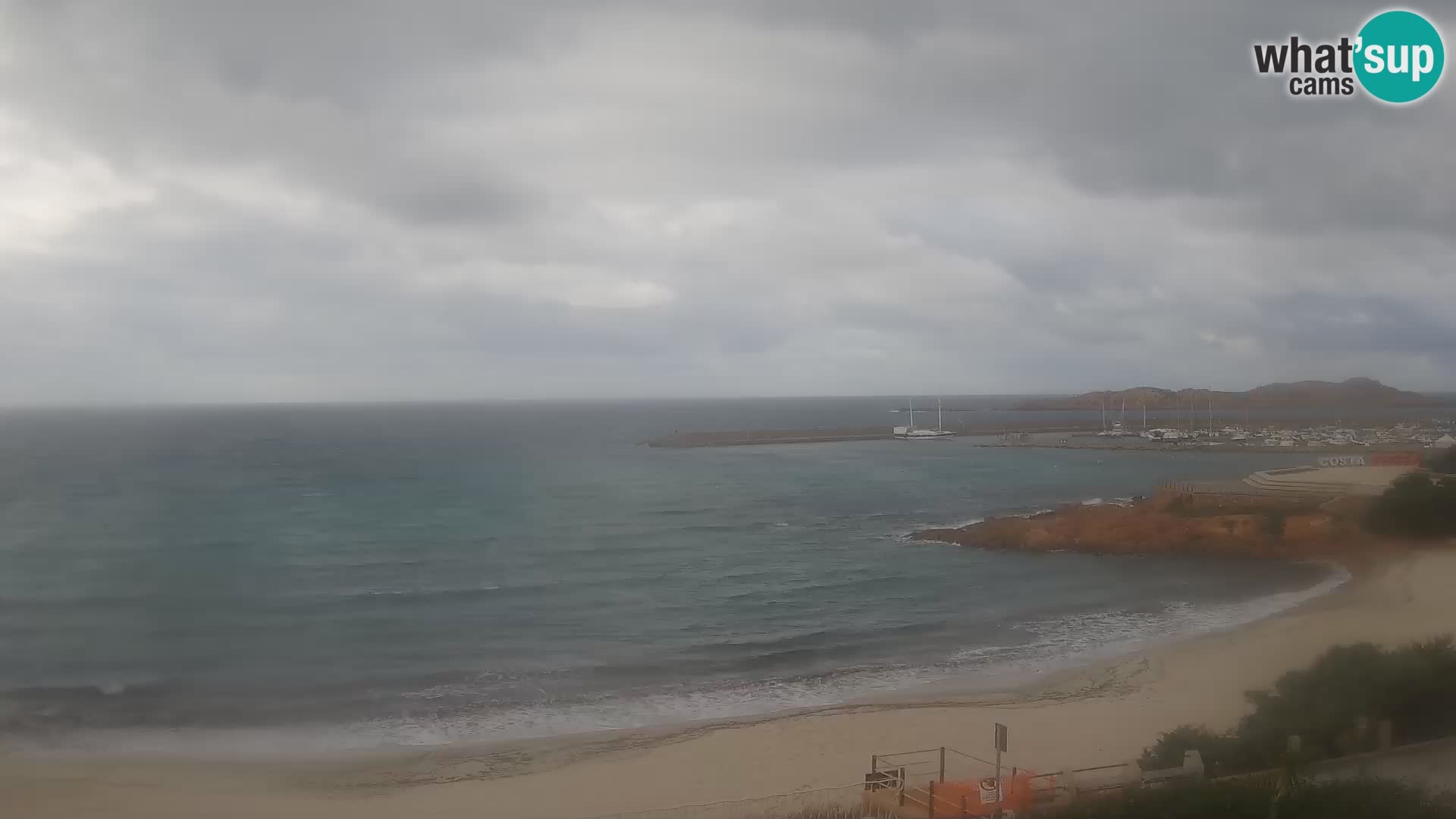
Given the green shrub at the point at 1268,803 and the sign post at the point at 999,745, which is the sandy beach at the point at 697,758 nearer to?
the green shrub at the point at 1268,803

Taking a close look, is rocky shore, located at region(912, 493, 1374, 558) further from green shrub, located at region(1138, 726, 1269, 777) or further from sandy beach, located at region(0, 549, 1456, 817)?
green shrub, located at region(1138, 726, 1269, 777)

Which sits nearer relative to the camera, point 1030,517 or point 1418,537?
point 1418,537

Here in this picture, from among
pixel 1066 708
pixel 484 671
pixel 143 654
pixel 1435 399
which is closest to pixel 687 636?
pixel 484 671

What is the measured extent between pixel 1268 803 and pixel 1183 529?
2484 cm

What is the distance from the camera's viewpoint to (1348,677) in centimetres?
1097

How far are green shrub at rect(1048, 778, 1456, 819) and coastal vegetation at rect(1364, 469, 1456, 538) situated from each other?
11875 mm

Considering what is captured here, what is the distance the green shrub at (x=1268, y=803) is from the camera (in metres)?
7.93

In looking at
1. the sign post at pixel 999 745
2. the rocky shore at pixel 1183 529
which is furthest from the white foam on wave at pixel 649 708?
the sign post at pixel 999 745

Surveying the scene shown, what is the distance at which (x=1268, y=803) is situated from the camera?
26.2 feet

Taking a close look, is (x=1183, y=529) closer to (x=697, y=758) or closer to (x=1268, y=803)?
(x=697, y=758)

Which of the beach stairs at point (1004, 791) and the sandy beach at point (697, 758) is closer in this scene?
the beach stairs at point (1004, 791)

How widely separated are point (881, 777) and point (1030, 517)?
93.1 feet

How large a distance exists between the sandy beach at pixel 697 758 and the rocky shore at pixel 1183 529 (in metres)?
8.65

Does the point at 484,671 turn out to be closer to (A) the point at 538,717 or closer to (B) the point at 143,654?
(A) the point at 538,717
